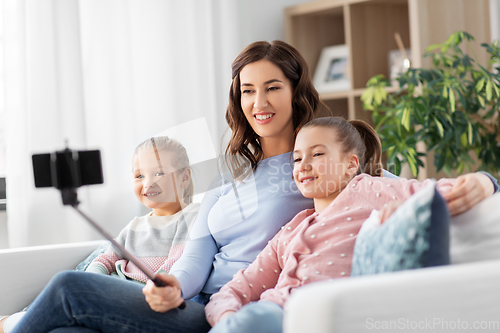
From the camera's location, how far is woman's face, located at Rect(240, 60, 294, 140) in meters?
1.22

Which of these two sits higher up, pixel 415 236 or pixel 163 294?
pixel 415 236

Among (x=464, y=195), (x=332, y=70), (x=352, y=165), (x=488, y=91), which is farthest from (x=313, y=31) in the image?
(x=464, y=195)

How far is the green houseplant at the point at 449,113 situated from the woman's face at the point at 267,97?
3.28ft

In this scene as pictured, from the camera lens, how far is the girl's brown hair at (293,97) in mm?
1238

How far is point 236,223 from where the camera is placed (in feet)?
3.91

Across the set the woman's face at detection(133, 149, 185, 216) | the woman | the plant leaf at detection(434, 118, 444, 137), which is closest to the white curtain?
the woman

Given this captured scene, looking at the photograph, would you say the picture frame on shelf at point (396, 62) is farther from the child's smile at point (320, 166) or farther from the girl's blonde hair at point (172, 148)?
the girl's blonde hair at point (172, 148)

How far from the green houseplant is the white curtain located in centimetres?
90

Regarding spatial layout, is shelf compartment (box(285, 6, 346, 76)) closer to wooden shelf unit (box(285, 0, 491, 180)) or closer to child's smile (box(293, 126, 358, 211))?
wooden shelf unit (box(285, 0, 491, 180))

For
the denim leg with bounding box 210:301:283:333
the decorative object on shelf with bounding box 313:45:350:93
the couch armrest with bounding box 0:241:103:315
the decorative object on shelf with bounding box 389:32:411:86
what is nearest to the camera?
the denim leg with bounding box 210:301:283:333

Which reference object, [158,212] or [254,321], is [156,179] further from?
[254,321]

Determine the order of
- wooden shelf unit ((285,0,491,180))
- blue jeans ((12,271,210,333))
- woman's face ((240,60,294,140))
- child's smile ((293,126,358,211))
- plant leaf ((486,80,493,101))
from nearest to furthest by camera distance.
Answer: blue jeans ((12,271,210,333)) < child's smile ((293,126,358,211)) < woman's face ((240,60,294,140)) < plant leaf ((486,80,493,101)) < wooden shelf unit ((285,0,491,180))

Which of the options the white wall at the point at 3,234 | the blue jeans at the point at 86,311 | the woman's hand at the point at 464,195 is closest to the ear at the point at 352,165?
the woman's hand at the point at 464,195

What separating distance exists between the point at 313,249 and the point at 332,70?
80.9 inches
